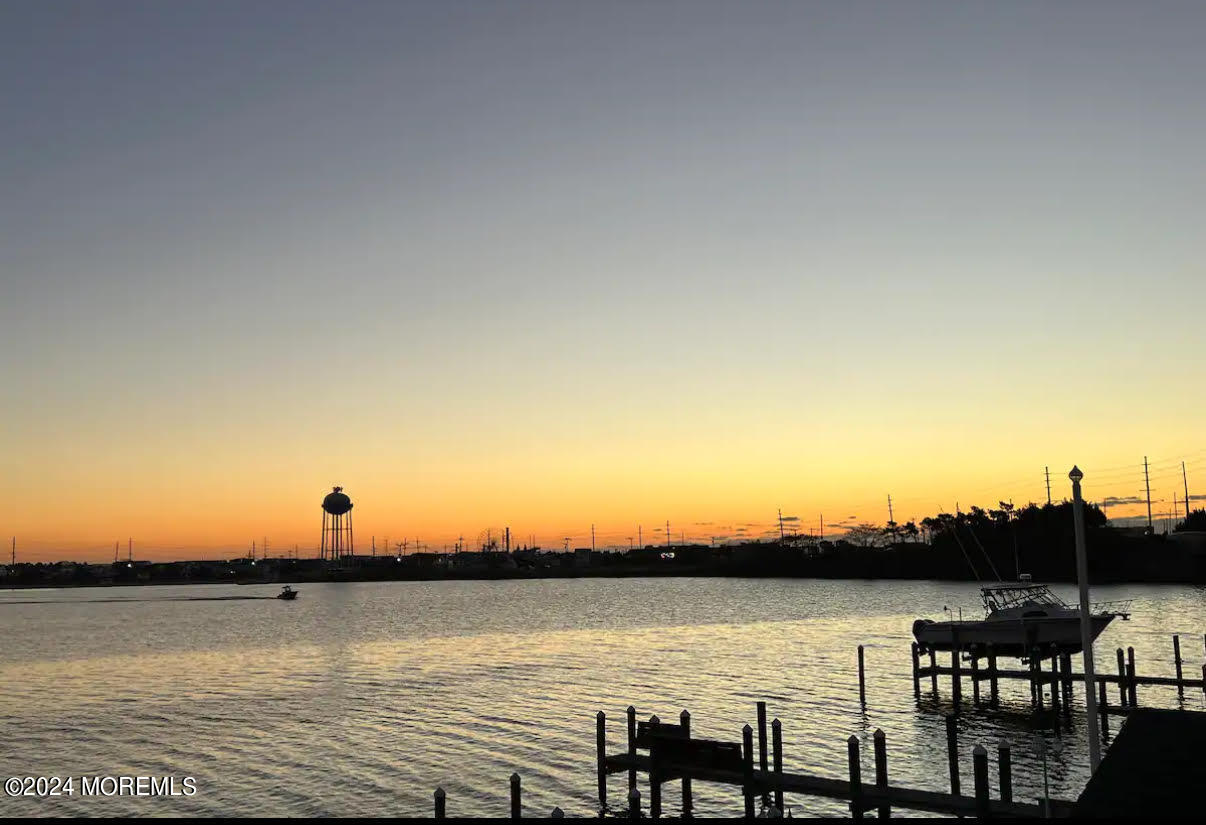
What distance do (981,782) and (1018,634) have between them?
106ft

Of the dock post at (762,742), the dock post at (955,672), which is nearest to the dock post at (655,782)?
the dock post at (762,742)

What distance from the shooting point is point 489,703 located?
5784 cm

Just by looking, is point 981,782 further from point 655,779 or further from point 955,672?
point 955,672

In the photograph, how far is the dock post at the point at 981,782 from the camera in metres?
22.3

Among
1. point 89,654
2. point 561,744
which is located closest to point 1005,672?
point 561,744

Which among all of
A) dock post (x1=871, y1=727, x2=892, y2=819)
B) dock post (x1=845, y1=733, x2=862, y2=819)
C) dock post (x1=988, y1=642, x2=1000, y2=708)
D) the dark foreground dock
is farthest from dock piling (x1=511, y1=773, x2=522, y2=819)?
dock post (x1=988, y1=642, x2=1000, y2=708)

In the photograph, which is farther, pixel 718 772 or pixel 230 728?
pixel 230 728

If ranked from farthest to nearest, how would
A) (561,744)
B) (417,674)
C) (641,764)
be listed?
(417,674) → (561,744) → (641,764)

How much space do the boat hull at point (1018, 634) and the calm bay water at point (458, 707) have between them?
3.43 m

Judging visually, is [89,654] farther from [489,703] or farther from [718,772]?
[718,772]

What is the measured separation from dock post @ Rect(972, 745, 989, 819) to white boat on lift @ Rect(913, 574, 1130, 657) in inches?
1208

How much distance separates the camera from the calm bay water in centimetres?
3731

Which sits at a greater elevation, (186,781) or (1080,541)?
(1080,541)

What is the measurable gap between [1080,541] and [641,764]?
14611mm
